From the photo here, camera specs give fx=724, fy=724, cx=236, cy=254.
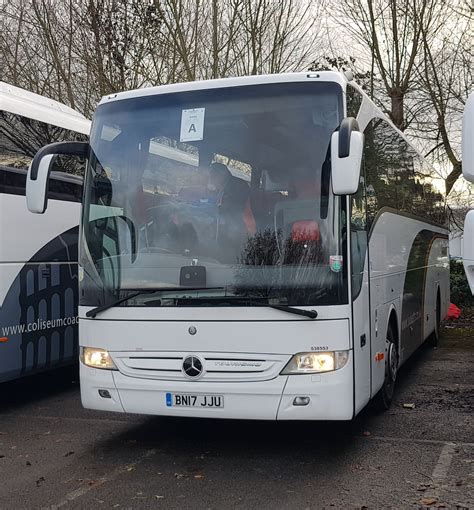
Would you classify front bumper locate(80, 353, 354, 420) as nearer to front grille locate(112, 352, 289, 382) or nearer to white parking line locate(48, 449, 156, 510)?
front grille locate(112, 352, 289, 382)

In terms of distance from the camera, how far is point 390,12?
19.2m

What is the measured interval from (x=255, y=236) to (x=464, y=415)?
3.44 meters

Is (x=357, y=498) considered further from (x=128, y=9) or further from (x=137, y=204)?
(x=128, y=9)

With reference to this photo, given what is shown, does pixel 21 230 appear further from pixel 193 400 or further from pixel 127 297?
pixel 193 400

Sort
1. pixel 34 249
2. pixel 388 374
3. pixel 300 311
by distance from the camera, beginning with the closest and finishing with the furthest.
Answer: pixel 300 311 → pixel 388 374 → pixel 34 249

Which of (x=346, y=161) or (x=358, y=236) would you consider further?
(x=358, y=236)

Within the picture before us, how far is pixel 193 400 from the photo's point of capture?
583cm

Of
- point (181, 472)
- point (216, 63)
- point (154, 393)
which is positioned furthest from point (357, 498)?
point (216, 63)

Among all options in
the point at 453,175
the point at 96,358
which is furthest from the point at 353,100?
the point at 453,175

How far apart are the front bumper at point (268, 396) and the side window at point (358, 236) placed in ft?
2.37

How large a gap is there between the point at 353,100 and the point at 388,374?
2963 millimetres

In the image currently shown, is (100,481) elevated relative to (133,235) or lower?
lower

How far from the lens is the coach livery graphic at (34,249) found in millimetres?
8086

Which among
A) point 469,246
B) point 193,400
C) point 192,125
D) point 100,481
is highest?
point 192,125
